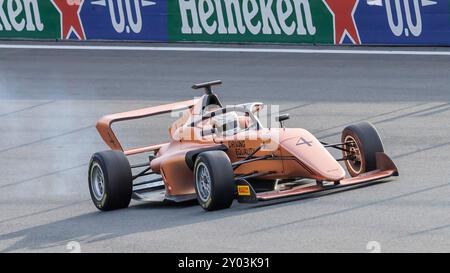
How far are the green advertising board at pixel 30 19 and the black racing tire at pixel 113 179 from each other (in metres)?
13.8

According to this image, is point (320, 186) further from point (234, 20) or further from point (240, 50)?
point (234, 20)

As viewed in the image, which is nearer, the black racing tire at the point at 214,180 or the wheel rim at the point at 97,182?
the black racing tire at the point at 214,180

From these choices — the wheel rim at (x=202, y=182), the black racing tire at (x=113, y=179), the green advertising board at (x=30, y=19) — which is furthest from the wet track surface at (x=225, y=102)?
the green advertising board at (x=30, y=19)

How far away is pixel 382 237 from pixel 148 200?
3.52 metres

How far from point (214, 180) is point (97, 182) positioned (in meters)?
1.97

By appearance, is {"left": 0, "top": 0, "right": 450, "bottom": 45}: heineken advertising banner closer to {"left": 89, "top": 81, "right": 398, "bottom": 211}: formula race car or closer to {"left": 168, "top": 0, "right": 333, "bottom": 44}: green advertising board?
{"left": 168, "top": 0, "right": 333, "bottom": 44}: green advertising board

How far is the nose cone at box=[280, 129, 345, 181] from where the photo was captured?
12.7 m

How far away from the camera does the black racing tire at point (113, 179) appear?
13.3 metres

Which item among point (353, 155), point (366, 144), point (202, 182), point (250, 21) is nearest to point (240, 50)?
point (250, 21)

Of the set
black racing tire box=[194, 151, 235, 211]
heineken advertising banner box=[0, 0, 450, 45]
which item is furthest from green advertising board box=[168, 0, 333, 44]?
black racing tire box=[194, 151, 235, 211]

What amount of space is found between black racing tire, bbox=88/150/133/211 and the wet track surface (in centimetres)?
13

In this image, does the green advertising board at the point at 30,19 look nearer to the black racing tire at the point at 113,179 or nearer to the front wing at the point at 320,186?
the black racing tire at the point at 113,179

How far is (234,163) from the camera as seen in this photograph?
13.2 meters

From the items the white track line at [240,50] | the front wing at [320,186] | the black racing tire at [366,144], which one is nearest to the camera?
the front wing at [320,186]
